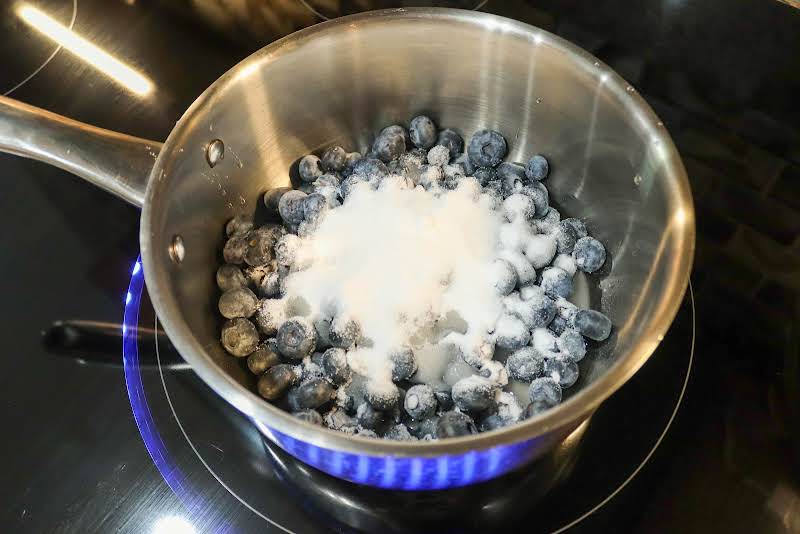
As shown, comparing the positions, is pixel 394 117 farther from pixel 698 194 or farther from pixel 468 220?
pixel 698 194

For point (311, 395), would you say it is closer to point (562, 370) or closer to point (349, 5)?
point (562, 370)

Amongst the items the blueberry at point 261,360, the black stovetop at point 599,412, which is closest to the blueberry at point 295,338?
the blueberry at point 261,360

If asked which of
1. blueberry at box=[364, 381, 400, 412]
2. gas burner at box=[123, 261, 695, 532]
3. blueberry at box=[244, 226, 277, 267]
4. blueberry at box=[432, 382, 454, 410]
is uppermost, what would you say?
blueberry at box=[244, 226, 277, 267]

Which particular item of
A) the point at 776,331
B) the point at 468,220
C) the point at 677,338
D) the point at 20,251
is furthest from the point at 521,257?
the point at 20,251

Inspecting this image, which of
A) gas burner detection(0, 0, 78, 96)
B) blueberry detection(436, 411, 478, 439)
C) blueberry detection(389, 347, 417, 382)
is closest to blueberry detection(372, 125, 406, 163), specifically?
blueberry detection(389, 347, 417, 382)

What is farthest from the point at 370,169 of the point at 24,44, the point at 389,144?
the point at 24,44

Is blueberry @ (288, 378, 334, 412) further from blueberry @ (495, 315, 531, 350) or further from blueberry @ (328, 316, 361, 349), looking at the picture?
blueberry @ (495, 315, 531, 350)
